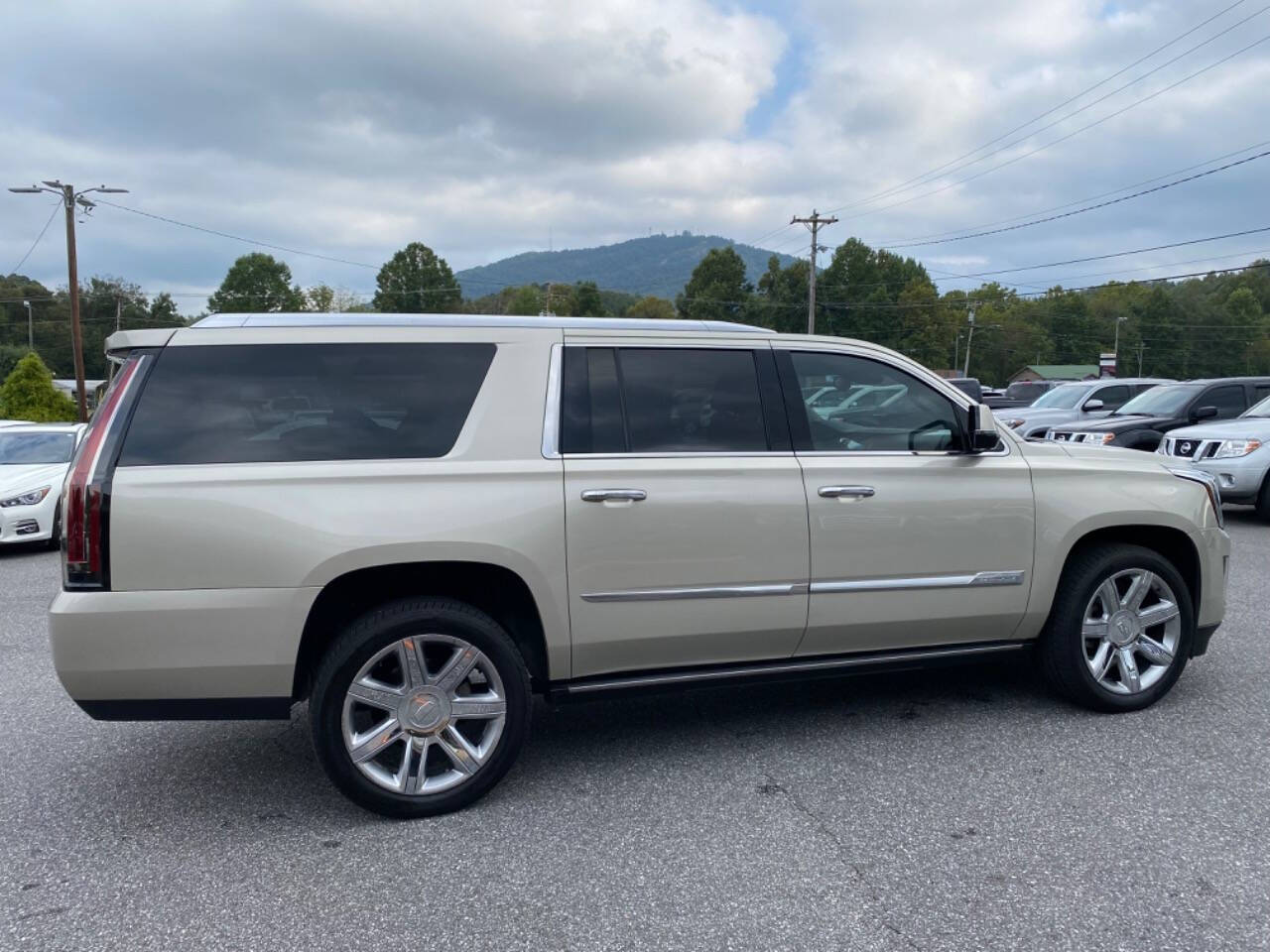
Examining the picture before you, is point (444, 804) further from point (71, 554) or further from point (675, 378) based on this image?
point (675, 378)

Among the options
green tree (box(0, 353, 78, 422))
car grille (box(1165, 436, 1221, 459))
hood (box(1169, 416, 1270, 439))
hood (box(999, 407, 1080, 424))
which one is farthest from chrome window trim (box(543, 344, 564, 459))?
green tree (box(0, 353, 78, 422))

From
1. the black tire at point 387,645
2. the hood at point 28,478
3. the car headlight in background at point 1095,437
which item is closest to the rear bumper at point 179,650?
the black tire at point 387,645

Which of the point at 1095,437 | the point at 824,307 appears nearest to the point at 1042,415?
the point at 1095,437

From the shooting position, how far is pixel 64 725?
4.54m

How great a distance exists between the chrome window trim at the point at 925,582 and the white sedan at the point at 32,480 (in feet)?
27.3

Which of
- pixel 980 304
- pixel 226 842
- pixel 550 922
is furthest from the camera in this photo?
pixel 980 304

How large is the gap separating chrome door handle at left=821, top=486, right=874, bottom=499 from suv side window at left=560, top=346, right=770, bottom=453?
0.32 metres

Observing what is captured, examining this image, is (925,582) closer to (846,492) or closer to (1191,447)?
(846,492)

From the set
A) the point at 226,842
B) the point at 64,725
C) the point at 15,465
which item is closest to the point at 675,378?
the point at 226,842

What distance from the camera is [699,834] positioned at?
3330 mm

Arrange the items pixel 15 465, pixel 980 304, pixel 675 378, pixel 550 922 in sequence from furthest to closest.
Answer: pixel 980 304
pixel 15 465
pixel 675 378
pixel 550 922

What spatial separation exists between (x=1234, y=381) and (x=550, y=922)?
14.2m

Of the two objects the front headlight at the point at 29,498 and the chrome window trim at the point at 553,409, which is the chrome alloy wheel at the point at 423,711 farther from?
the front headlight at the point at 29,498

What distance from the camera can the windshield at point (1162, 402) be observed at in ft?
43.4
